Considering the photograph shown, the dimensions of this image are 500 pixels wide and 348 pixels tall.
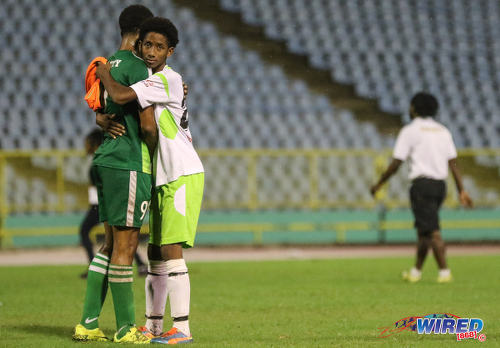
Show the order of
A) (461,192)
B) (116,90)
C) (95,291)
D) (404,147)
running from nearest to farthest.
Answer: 1. (116,90)
2. (95,291)
3. (461,192)
4. (404,147)

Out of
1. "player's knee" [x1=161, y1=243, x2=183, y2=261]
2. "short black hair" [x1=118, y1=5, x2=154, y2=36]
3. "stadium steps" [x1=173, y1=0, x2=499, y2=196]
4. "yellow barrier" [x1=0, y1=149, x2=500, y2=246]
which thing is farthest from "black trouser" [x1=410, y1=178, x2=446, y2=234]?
"stadium steps" [x1=173, y1=0, x2=499, y2=196]

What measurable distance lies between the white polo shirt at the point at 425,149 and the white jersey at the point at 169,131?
444 cm

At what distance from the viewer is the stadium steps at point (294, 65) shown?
57.5 ft

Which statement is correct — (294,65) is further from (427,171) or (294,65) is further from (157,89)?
(157,89)

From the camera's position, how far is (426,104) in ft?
29.2

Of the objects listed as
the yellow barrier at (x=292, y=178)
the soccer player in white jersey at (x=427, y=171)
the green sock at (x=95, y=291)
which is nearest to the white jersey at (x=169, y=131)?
the green sock at (x=95, y=291)

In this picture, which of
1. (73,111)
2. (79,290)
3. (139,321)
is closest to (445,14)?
(73,111)

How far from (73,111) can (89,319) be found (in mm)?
11931

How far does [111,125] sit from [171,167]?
45 cm

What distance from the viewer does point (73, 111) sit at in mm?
16391

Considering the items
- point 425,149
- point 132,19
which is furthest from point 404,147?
point 132,19

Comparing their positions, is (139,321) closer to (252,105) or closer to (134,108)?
(134,108)

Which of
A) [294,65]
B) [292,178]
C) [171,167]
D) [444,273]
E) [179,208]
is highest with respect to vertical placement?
[294,65]

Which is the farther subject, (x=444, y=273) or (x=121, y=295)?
(x=444, y=273)
